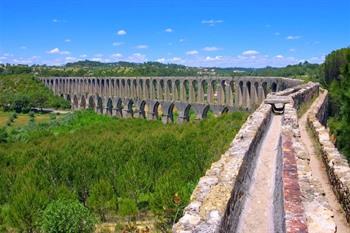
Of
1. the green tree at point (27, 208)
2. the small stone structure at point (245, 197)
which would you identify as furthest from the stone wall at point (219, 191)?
the green tree at point (27, 208)

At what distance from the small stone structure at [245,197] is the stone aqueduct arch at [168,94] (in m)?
34.7

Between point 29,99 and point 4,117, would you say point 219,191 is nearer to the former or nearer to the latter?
point 4,117

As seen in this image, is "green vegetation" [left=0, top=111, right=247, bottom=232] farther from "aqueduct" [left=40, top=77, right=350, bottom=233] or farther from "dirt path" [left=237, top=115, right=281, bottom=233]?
"dirt path" [left=237, top=115, right=281, bottom=233]

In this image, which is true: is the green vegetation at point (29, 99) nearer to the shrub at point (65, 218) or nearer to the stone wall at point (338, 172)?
the shrub at point (65, 218)

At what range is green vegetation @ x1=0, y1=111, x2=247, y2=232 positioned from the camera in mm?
26625

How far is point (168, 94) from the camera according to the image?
→ 2997 inches

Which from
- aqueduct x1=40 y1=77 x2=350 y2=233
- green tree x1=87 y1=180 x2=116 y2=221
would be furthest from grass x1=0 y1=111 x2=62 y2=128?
aqueduct x1=40 y1=77 x2=350 y2=233

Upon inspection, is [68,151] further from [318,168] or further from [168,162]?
[318,168]

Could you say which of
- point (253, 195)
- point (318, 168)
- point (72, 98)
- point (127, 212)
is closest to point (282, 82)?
point (127, 212)

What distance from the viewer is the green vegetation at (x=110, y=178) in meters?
26.6

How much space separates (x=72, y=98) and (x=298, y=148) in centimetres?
11307

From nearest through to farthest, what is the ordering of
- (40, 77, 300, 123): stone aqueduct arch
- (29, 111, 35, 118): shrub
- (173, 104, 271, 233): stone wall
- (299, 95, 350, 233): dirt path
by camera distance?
(173, 104, 271, 233): stone wall, (299, 95, 350, 233): dirt path, (40, 77, 300, 123): stone aqueduct arch, (29, 111, 35, 118): shrub

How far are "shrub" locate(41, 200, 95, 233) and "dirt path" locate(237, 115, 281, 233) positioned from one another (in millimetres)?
16578

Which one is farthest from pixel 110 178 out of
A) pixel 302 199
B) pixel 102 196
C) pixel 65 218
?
pixel 302 199
